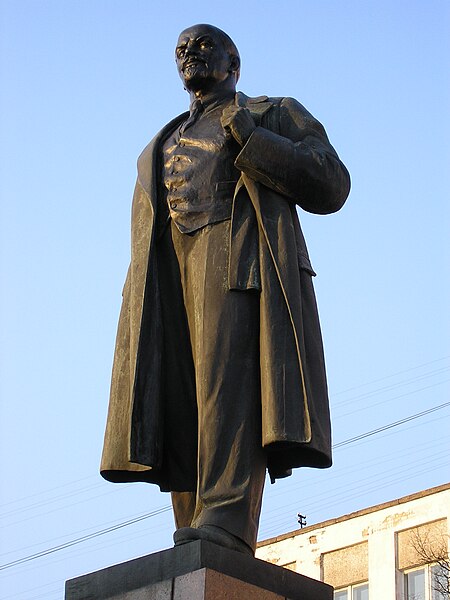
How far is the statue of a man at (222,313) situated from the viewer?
22.2 feet

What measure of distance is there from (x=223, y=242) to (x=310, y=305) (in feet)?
1.75

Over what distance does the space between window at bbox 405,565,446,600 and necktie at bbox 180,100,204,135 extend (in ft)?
84.6

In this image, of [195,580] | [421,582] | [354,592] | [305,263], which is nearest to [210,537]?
[195,580]

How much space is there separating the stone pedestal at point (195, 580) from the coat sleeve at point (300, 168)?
1.93 m

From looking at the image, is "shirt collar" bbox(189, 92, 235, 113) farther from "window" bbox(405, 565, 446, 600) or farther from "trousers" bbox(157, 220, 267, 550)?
"window" bbox(405, 565, 446, 600)

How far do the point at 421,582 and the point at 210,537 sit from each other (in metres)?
27.3

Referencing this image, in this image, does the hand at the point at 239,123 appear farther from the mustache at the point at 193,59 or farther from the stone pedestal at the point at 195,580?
the stone pedestal at the point at 195,580

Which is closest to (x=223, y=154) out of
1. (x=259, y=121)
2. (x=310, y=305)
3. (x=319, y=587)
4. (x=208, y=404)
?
(x=259, y=121)

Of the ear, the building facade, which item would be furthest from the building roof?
the ear

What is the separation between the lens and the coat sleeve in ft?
23.6

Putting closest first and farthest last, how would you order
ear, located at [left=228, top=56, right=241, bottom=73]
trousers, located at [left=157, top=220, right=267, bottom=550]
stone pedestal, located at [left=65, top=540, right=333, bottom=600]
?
stone pedestal, located at [left=65, top=540, right=333, bottom=600] → trousers, located at [left=157, top=220, right=267, bottom=550] → ear, located at [left=228, top=56, right=241, bottom=73]

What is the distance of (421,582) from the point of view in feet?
108

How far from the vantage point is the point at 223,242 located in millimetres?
7152

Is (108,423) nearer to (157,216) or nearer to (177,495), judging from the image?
(177,495)
